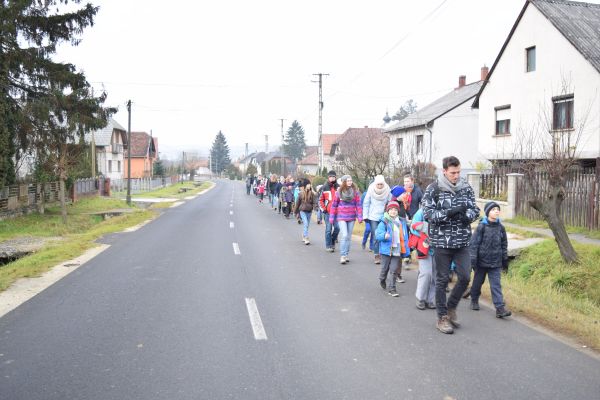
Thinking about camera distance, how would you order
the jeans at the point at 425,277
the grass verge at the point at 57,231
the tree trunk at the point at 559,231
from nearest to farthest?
the jeans at the point at 425,277, the tree trunk at the point at 559,231, the grass verge at the point at 57,231

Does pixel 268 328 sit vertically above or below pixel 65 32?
below

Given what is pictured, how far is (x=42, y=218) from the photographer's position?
74.4 feet

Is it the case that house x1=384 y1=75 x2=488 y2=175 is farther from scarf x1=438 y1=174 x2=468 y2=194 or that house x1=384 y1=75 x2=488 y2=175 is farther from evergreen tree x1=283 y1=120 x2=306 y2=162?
evergreen tree x1=283 y1=120 x2=306 y2=162

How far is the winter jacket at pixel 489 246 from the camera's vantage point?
6699 millimetres

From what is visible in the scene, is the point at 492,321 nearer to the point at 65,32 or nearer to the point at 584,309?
the point at 584,309

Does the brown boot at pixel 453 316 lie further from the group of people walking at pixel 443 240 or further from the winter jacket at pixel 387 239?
the winter jacket at pixel 387 239

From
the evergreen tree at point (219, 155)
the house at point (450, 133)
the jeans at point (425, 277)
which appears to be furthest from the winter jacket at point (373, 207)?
the evergreen tree at point (219, 155)

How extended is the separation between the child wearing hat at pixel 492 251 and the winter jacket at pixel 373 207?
326cm

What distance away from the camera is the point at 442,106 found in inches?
1500

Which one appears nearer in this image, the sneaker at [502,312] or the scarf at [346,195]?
the sneaker at [502,312]

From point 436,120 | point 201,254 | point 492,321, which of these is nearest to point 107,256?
point 201,254

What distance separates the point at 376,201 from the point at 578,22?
17.2 meters

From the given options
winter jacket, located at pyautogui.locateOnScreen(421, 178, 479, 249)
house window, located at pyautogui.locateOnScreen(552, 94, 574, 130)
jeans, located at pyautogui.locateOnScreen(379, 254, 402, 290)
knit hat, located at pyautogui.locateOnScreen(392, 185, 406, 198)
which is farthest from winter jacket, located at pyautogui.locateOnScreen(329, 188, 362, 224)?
house window, located at pyautogui.locateOnScreen(552, 94, 574, 130)

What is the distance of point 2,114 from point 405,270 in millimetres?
15676
